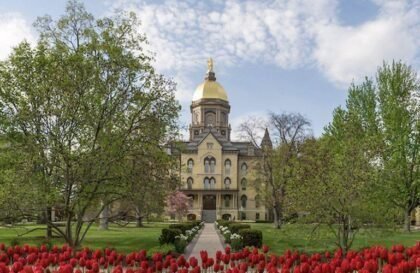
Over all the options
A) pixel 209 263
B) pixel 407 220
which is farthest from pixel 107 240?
pixel 407 220

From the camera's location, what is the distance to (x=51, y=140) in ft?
51.9

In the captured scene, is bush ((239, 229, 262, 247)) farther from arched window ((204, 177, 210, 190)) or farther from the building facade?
arched window ((204, 177, 210, 190))

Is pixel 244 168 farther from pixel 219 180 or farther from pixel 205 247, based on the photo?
pixel 205 247

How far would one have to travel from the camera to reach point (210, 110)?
318ft

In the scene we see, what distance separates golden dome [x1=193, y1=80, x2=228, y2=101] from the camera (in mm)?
98062

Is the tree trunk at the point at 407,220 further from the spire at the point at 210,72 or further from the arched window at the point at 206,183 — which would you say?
the spire at the point at 210,72

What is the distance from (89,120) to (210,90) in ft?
274

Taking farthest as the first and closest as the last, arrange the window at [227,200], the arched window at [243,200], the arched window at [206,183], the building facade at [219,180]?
the arched window at [243,200] → the arched window at [206,183] → the window at [227,200] → the building facade at [219,180]

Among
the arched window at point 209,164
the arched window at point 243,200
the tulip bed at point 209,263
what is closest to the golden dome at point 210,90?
the arched window at point 209,164

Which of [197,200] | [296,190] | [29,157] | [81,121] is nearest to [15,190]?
[29,157]

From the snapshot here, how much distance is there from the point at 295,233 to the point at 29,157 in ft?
29.1

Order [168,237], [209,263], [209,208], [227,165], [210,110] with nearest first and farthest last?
[209,263] < [168,237] < [209,208] < [227,165] < [210,110]

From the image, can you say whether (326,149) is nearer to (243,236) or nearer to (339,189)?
(339,189)

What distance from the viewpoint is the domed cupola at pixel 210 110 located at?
313 feet
